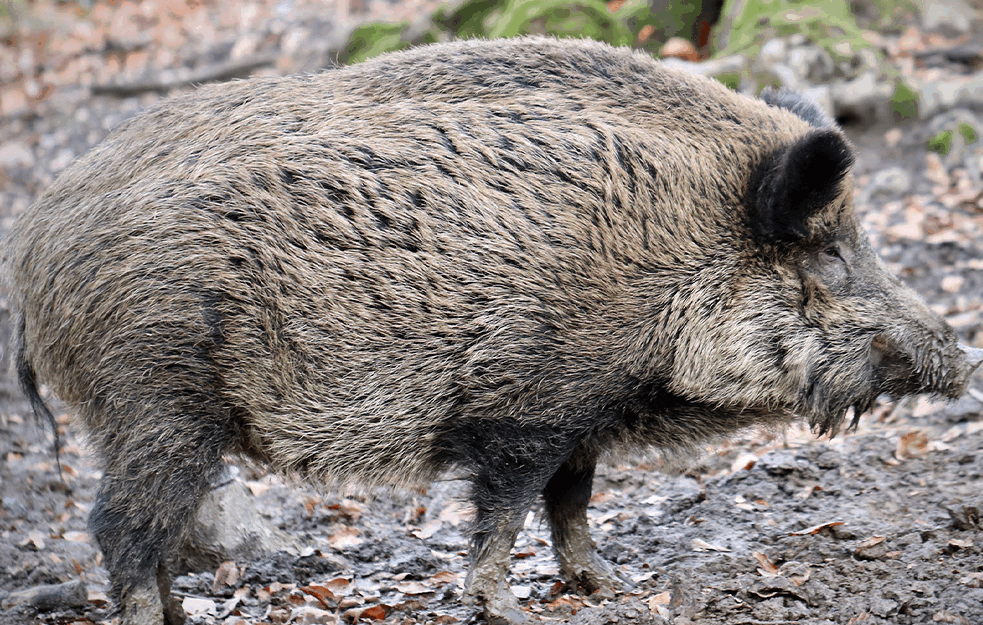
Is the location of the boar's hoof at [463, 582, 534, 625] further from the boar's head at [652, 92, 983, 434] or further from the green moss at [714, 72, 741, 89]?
the green moss at [714, 72, 741, 89]

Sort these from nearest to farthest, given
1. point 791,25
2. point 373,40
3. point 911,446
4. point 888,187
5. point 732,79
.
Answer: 1. point 911,446
2. point 888,187
3. point 732,79
4. point 791,25
5. point 373,40

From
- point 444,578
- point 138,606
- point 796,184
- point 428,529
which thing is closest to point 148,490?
point 138,606

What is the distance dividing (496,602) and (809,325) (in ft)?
5.68

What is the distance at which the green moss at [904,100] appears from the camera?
365 inches

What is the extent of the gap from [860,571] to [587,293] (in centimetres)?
163

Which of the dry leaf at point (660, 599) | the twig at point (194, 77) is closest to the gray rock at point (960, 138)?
the dry leaf at point (660, 599)

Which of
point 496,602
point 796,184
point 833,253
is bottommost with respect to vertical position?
point 496,602

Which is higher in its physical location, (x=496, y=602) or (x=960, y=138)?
(x=960, y=138)

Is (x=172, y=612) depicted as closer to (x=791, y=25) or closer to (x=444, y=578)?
(x=444, y=578)

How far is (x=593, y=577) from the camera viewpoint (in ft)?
15.1

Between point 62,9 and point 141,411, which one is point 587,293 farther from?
point 62,9

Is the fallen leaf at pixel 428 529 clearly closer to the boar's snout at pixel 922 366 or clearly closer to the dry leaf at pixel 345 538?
the dry leaf at pixel 345 538

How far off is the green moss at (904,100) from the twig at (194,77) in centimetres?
741

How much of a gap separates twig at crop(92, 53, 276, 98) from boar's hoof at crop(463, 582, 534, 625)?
32.0 ft
